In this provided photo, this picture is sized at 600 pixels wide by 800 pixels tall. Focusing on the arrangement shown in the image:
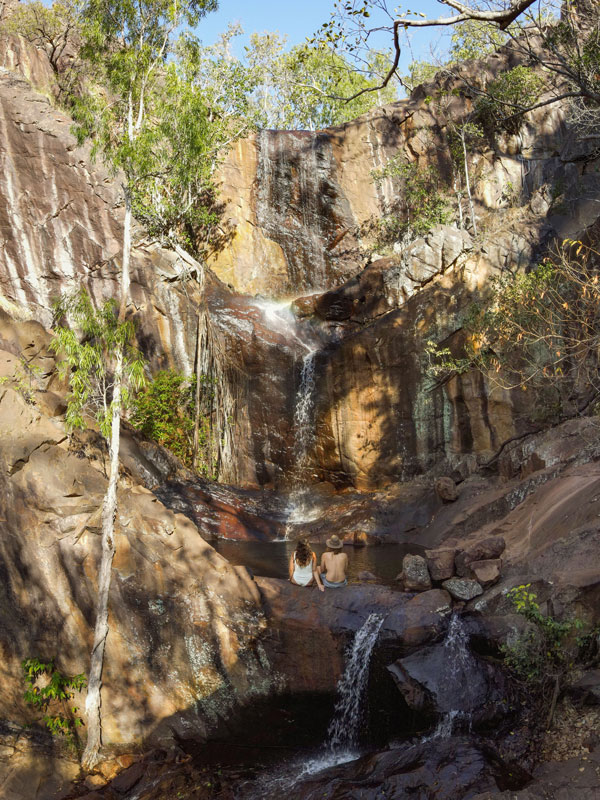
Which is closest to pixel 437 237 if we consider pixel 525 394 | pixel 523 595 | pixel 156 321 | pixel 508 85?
pixel 525 394

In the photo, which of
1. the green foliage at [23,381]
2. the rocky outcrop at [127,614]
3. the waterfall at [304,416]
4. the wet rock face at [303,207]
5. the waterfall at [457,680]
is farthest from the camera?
the wet rock face at [303,207]

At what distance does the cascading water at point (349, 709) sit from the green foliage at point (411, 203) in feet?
59.0

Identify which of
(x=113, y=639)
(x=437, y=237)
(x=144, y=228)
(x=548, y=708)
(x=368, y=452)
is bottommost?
(x=548, y=708)

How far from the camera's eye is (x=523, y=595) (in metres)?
7.59

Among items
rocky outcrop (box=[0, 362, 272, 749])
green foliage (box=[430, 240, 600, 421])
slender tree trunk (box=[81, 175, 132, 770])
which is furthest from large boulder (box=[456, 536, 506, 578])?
green foliage (box=[430, 240, 600, 421])

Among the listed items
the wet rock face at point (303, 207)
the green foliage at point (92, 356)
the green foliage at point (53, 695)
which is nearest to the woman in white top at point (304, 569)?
the green foliage at point (53, 695)

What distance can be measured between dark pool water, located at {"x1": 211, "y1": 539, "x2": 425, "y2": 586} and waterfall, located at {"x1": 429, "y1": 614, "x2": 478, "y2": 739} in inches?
155

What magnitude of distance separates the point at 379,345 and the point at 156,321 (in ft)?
23.7

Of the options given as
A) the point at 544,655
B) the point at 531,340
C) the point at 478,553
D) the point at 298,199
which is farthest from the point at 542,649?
the point at 298,199

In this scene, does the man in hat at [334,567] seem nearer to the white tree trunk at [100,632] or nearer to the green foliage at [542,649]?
the green foliage at [542,649]

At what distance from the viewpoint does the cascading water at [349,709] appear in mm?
7812

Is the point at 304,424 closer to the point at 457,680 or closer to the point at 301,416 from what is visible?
the point at 301,416

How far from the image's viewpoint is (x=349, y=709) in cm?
816

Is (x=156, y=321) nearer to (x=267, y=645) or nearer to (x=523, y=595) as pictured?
(x=267, y=645)
